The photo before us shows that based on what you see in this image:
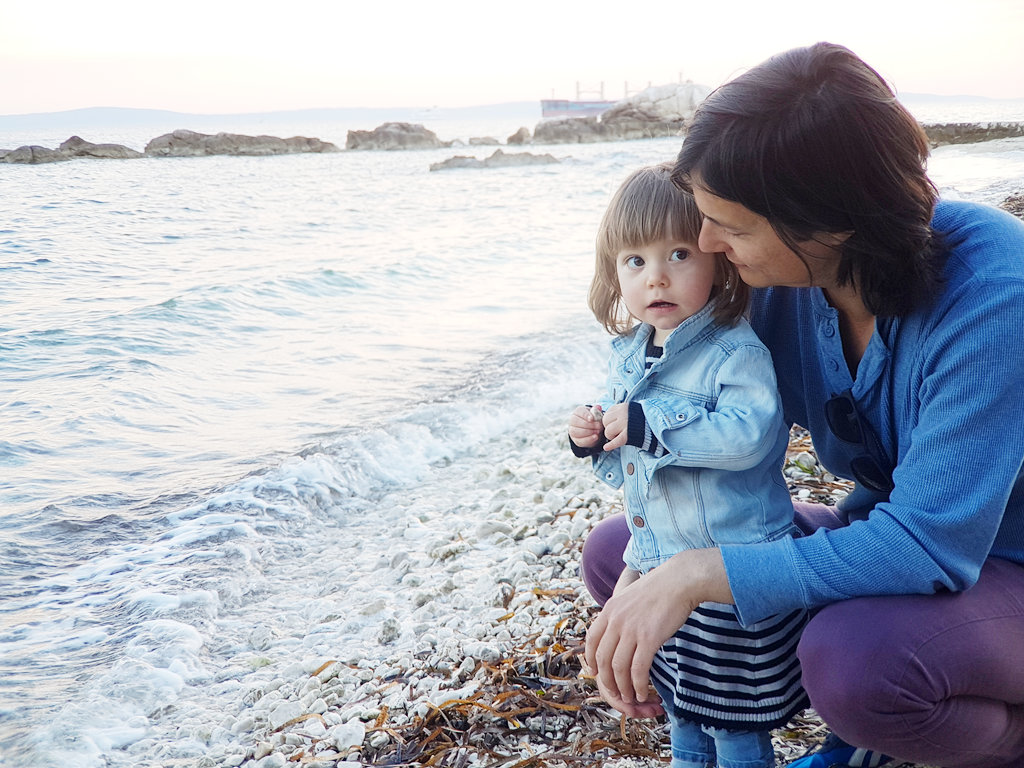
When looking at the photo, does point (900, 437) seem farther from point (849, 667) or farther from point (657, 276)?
point (657, 276)

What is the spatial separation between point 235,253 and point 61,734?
11.8 m

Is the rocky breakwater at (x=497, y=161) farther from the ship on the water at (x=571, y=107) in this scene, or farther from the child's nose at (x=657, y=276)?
the ship on the water at (x=571, y=107)

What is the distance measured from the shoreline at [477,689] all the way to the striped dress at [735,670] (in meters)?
0.36

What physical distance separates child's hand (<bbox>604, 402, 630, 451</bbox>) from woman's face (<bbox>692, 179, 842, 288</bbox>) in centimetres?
39

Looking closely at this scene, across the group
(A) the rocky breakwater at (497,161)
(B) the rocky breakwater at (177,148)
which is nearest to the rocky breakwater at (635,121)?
(B) the rocky breakwater at (177,148)

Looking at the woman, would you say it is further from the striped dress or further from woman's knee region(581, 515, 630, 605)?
woman's knee region(581, 515, 630, 605)

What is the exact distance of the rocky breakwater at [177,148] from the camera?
33906mm

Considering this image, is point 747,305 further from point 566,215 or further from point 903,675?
point 566,215

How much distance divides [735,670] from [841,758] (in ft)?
1.33

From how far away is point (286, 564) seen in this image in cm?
392

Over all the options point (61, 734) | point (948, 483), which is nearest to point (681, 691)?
point (948, 483)

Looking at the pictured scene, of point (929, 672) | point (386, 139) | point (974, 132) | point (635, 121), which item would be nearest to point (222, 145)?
point (386, 139)

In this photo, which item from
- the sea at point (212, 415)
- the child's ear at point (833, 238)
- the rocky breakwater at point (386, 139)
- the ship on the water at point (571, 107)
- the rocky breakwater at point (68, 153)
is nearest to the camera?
the child's ear at point (833, 238)

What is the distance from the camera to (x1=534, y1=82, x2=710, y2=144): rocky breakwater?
56.8 m
